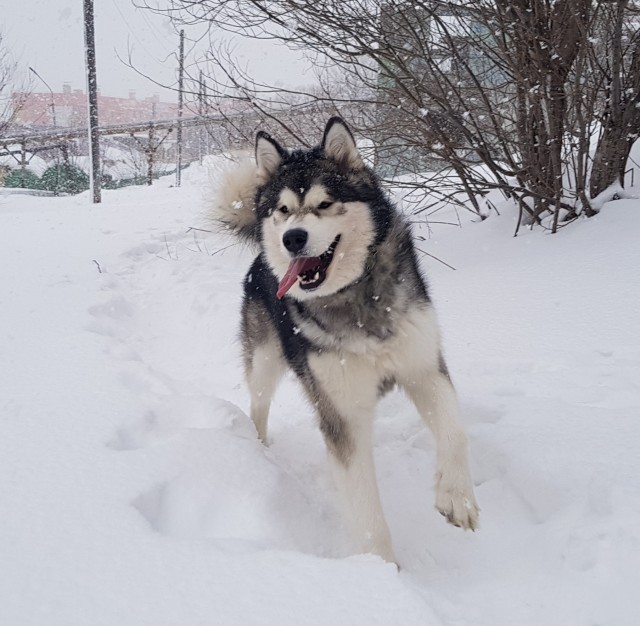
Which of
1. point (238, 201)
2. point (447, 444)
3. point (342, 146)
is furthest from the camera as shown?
point (238, 201)

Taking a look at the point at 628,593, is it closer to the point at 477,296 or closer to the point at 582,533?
the point at 582,533

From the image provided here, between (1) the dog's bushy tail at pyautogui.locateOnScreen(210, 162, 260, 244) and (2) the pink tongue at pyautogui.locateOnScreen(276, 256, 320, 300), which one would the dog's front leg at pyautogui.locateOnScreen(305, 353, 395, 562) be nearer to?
(2) the pink tongue at pyautogui.locateOnScreen(276, 256, 320, 300)

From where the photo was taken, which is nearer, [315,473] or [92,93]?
[315,473]

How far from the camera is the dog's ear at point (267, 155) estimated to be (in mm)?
2465

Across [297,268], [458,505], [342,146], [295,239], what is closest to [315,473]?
[458,505]

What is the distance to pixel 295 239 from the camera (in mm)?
2031

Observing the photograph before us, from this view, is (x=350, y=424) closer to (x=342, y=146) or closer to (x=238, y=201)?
(x=342, y=146)

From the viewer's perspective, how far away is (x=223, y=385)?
3.79m

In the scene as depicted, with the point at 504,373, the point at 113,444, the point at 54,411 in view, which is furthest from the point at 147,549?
the point at 504,373

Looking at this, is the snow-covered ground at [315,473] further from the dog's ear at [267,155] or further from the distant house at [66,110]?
the distant house at [66,110]

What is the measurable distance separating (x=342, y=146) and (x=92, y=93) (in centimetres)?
1668

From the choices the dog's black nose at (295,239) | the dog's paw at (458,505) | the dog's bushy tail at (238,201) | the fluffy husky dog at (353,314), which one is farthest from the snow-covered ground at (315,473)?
the dog's bushy tail at (238,201)

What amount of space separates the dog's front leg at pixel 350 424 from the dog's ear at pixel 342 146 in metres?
0.91

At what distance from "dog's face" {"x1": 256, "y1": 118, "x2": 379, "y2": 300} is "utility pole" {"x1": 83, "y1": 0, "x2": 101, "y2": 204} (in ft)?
49.6
